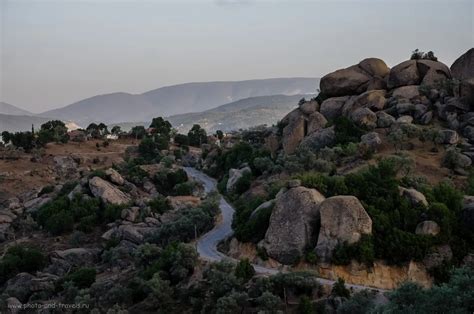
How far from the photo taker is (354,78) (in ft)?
206

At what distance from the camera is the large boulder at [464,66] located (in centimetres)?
5701

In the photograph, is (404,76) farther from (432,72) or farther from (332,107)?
(332,107)

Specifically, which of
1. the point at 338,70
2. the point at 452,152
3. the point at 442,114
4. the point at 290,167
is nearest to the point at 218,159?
the point at 338,70

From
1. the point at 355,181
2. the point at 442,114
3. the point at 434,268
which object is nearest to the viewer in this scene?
the point at 434,268

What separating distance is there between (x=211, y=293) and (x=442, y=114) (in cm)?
3597

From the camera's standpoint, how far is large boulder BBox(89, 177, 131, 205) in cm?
5456

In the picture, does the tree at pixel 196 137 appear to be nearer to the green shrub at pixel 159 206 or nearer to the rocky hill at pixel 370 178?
the rocky hill at pixel 370 178

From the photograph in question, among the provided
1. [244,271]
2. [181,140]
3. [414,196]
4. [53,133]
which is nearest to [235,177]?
[414,196]

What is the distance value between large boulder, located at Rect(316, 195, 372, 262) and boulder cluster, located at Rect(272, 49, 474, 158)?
64.9 ft

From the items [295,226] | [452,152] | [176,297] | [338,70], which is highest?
[338,70]

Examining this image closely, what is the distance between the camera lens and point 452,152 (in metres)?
44.2

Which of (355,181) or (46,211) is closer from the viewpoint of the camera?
(355,181)

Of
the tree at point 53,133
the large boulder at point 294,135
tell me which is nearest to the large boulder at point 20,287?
the large boulder at point 294,135

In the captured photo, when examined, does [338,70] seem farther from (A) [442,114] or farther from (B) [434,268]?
(B) [434,268]
